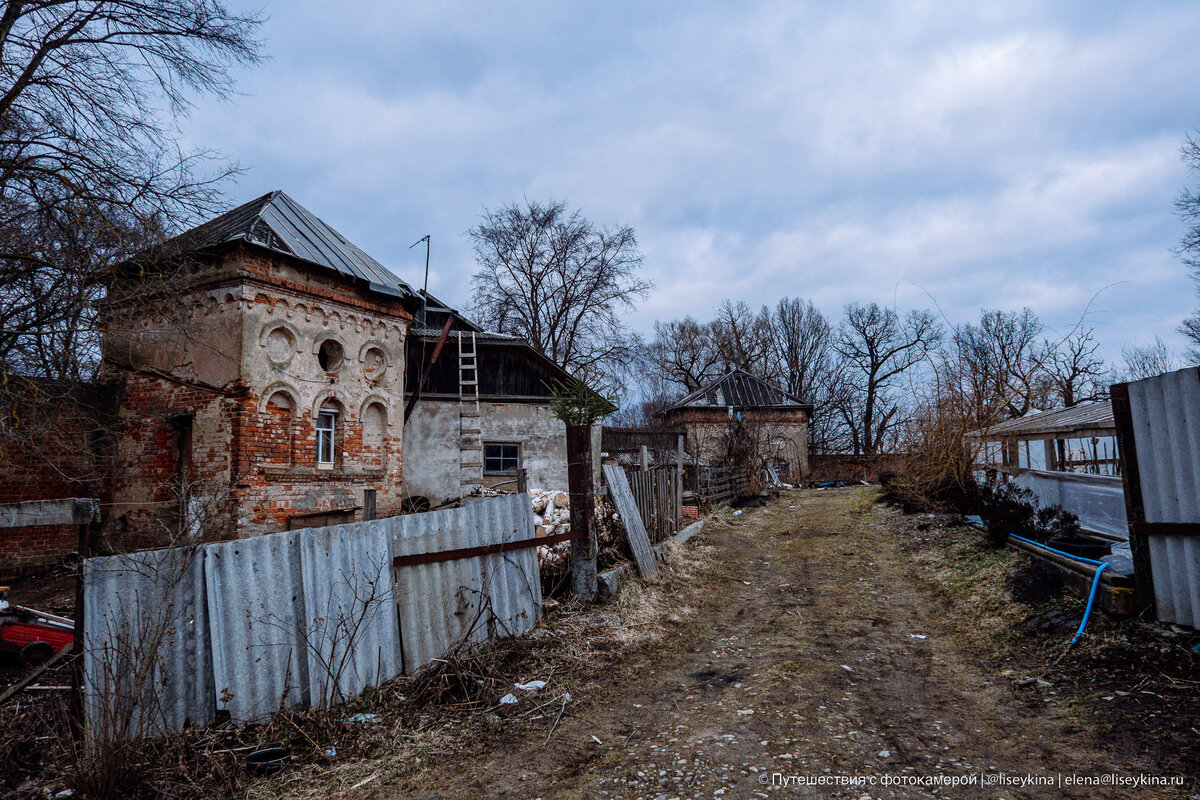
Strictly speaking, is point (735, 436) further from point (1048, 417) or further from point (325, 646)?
point (325, 646)

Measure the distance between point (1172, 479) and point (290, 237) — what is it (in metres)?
14.1

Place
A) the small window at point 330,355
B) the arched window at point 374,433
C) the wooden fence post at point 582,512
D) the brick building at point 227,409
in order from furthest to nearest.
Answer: the arched window at point 374,433
the small window at point 330,355
the brick building at point 227,409
the wooden fence post at point 582,512

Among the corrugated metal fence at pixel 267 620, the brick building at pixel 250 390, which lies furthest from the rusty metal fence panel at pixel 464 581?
the brick building at pixel 250 390

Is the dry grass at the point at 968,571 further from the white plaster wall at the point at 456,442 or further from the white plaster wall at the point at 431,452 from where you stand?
the white plaster wall at the point at 431,452

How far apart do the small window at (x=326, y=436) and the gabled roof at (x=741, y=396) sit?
78.6ft

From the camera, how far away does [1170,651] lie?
201 inches

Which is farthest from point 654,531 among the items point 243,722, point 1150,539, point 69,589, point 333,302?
point 69,589

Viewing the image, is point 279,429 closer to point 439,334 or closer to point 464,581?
point 439,334

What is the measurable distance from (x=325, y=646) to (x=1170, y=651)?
6.79 meters

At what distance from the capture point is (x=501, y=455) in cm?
1819

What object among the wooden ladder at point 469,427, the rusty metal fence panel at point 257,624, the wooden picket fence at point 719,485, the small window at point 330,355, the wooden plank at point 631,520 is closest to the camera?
the rusty metal fence panel at point 257,624

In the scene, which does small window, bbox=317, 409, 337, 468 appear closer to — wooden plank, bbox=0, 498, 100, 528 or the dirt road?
the dirt road

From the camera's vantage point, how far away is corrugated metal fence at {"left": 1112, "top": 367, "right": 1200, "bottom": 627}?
539cm

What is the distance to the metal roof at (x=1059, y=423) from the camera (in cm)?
985
